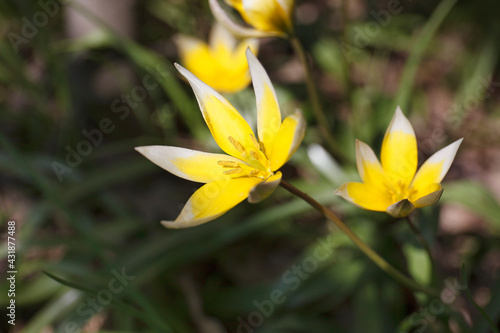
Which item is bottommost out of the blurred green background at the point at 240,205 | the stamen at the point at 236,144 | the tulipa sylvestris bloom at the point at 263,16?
the blurred green background at the point at 240,205

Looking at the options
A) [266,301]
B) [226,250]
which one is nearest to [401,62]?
[226,250]

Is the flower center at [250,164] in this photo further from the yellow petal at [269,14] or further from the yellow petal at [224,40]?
the yellow petal at [224,40]

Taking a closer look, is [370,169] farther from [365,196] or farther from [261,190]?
[261,190]

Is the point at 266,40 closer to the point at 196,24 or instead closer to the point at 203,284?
the point at 196,24

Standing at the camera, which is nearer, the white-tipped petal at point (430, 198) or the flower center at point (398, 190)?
the white-tipped petal at point (430, 198)

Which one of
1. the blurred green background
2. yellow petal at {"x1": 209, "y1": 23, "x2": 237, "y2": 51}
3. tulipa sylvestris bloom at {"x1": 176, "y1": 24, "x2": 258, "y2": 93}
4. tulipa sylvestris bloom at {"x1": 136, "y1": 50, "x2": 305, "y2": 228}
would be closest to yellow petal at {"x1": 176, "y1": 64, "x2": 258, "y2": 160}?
tulipa sylvestris bloom at {"x1": 136, "y1": 50, "x2": 305, "y2": 228}

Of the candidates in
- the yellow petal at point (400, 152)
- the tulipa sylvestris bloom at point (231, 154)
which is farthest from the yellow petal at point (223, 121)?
the yellow petal at point (400, 152)
